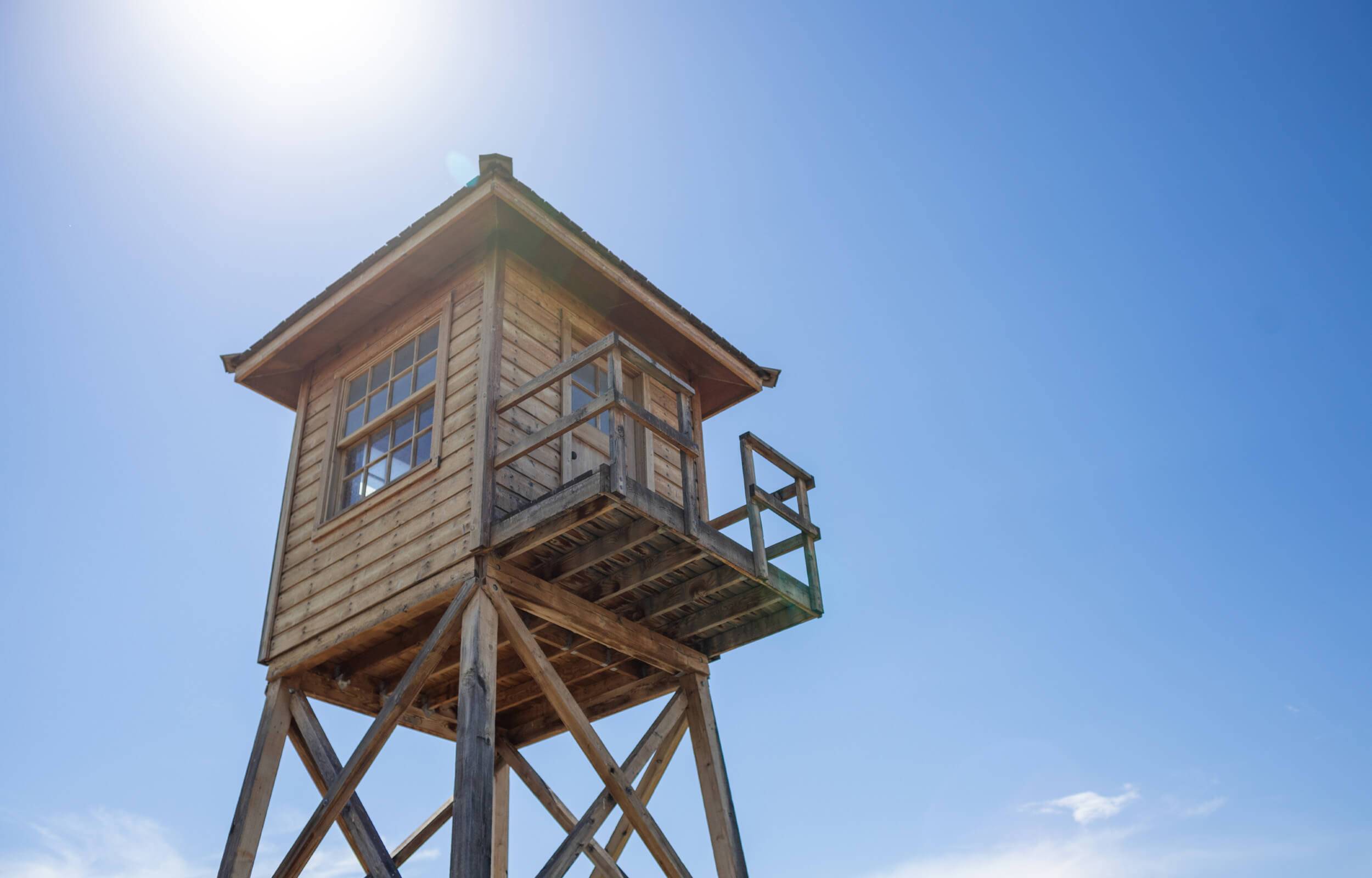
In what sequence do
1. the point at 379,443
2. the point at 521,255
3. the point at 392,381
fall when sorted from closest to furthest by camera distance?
the point at 521,255 < the point at 379,443 < the point at 392,381

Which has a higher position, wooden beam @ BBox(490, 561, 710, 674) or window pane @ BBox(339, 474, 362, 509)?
window pane @ BBox(339, 474, 362, 509)

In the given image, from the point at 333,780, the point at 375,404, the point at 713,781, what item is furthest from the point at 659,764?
the point at 375,404

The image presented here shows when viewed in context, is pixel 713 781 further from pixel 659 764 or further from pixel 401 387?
pixel 401 387

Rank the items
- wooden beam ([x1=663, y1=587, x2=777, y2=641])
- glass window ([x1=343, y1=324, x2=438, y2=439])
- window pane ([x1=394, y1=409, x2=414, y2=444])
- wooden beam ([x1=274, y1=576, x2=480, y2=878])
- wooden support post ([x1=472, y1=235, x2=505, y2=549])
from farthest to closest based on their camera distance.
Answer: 1. glass window ([x1=343, y1=324, x2=438, y2=439])
2. window pane ([x1=394, y1=409, x2=414, y2=444])
3. wooden beam ([x1=663, y1=587, x2=777, y2=641])
4. wooden support post ([x1=472, y1=235, x2=505, y2=549])
5. wooden beam ([x1=274, y1=576, x2=480, y2=878])

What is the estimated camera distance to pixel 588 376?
415 inches

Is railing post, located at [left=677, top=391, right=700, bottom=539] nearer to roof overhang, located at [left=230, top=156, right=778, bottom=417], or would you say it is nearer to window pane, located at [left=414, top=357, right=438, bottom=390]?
roof overhang, located at [left=230, top=156, right=778, bottom=417]

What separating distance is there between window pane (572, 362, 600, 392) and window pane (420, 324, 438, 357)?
123 centimetres

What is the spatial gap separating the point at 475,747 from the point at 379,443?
3684mm

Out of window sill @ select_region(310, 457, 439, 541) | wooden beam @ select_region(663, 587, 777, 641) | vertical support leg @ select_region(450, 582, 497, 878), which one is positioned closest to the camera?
vertical support leg @ select_region(450, 582, 497, 878)

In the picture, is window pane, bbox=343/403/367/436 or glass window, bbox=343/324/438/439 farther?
window pane, bbox=343/403/367/436

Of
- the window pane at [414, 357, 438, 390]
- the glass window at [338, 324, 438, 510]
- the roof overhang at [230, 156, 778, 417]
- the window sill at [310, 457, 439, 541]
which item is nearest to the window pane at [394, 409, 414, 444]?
the glass window at [338, 324, 438, 510]

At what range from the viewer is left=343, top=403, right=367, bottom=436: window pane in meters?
10.6

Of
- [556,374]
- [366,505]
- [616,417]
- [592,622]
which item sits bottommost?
[592,622]

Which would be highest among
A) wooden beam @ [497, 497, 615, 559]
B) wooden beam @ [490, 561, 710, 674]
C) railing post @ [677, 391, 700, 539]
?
railing post @ [677, 391, 700, 539]
